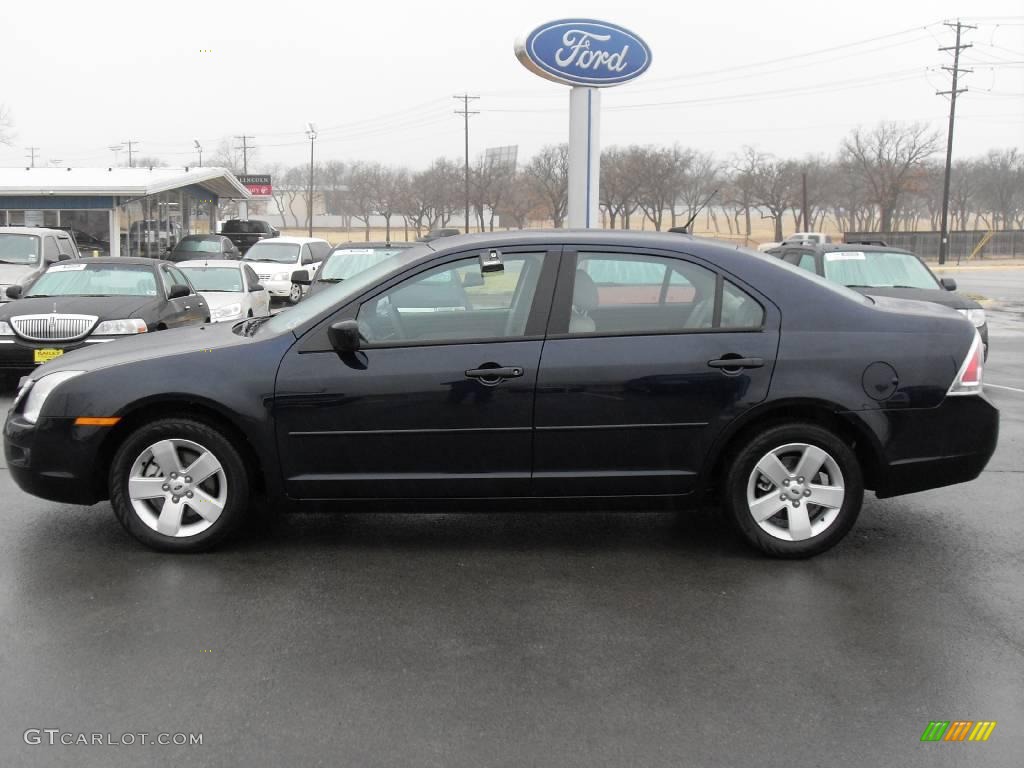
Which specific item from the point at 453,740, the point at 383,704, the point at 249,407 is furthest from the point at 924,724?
the point at 249,407

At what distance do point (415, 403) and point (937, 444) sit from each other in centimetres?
263

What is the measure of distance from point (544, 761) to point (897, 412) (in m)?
2.83

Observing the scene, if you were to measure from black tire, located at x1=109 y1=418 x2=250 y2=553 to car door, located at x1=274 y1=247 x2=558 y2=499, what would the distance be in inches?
10.1

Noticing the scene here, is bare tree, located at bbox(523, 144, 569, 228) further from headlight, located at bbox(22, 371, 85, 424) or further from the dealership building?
headlight, located at bbox(22, 371, 85, 424)

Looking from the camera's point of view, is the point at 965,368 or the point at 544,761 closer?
the point at 544,761

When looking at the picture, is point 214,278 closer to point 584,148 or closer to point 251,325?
point 584,148

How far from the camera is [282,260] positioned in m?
25.9

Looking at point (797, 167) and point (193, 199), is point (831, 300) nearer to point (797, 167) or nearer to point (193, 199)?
point (193, 199)

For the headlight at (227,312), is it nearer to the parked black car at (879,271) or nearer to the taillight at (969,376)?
the parked black car at (879,271)

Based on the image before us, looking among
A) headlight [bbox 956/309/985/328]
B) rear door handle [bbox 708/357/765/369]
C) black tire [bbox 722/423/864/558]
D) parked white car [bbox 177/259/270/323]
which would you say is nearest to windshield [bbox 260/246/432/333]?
rear door handle [bbox 708/357/765/369]

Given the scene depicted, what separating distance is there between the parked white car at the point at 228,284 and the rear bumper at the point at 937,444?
38.9 ft

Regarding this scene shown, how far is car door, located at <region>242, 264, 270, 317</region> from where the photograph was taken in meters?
16.1

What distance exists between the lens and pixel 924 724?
3.44 metres

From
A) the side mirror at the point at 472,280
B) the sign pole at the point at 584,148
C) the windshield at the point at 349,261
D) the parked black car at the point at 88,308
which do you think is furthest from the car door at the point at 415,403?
the sign pole at the point at 584,148
